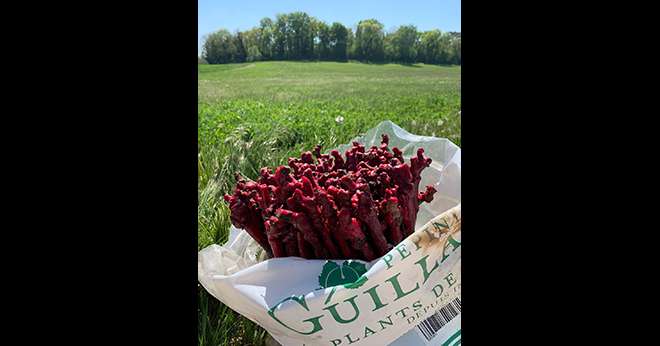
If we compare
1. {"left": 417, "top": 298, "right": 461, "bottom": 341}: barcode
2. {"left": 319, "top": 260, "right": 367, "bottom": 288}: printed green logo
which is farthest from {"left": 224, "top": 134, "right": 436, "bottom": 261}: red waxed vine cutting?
{"left": 417, "top": 298, "right": 461, "bottom": 341}: barcode

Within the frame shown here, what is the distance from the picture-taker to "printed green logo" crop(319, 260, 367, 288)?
1.16 m

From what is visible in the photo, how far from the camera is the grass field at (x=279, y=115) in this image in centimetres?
189

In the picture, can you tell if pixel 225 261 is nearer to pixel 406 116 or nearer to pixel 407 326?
pixel 407 326

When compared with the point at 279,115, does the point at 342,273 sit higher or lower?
lower

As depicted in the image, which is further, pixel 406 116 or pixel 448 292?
pixel 406 116

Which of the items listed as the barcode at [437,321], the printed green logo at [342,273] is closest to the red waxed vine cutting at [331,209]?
the printed green logo at [342,273]

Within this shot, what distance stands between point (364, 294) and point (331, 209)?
0.18 meters

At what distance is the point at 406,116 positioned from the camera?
445cm

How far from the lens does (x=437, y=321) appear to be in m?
1.25

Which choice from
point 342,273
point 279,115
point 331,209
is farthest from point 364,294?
point 279,115

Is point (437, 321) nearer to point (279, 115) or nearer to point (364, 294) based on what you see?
point (364, 294)
